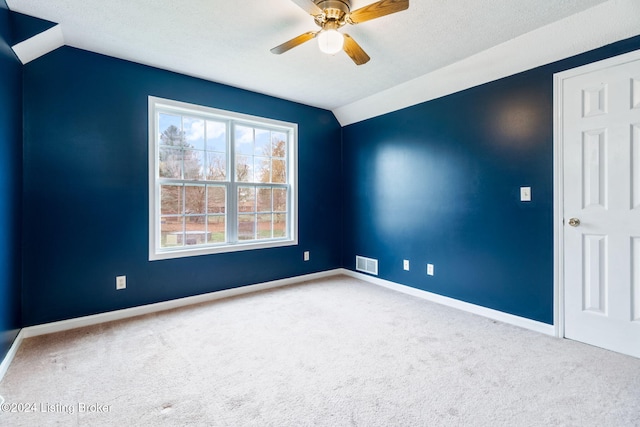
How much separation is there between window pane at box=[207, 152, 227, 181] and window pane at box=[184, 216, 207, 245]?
50 cm

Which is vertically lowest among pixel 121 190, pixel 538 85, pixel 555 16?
pixel 121 190

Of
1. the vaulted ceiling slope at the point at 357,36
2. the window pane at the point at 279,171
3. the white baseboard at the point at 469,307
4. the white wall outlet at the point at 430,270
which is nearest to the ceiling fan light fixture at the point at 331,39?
the vaulted ceiling slope at the point at 357,36

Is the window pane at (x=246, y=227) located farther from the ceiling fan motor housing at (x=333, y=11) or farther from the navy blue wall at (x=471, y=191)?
the ceiling fan motor housing at (x=333, y=11)

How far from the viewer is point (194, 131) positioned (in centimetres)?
336

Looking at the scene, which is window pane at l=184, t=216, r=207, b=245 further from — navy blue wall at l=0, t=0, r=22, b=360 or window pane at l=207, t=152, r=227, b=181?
navy blue wall at l=0, t=0, r=22, b=360

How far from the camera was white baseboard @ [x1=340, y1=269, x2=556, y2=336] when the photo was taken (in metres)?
2.54

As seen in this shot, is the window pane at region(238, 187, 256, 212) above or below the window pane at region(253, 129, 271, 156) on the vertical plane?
below

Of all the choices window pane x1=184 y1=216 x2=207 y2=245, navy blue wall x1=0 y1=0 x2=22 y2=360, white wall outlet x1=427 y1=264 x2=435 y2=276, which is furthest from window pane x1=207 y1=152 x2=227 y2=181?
white wall outlet x1=427 y1=264 x2=435 y2=276

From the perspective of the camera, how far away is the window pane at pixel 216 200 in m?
3.48

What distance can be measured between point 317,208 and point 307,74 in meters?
1.84

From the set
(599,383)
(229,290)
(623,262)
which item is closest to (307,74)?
(229,290)

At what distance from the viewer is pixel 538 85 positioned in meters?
2.54

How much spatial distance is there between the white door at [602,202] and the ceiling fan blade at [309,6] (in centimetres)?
205

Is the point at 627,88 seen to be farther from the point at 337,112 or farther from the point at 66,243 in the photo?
the point at 66,243
